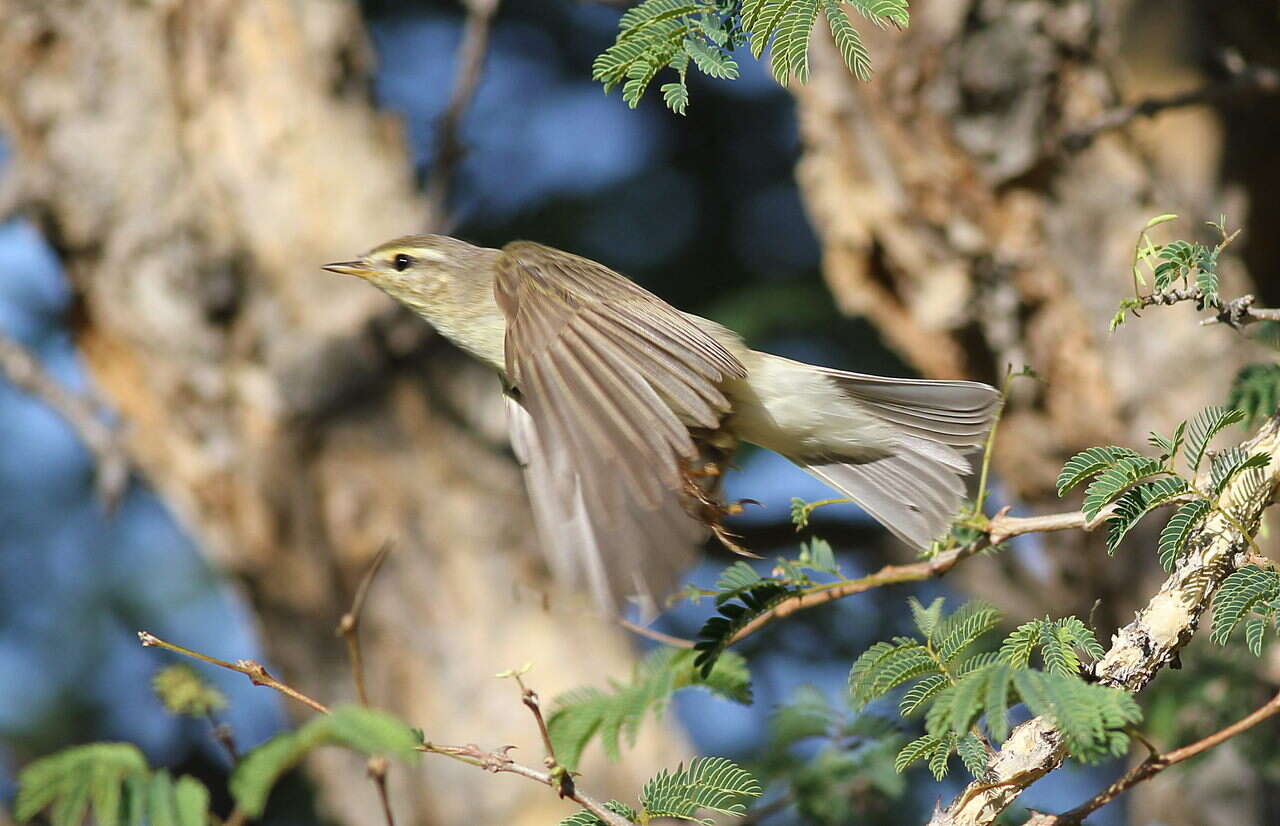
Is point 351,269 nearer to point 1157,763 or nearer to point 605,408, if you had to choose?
point 605,408

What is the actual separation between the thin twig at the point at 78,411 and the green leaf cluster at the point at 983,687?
12.1ft

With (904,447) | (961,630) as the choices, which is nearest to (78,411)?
(904,447)

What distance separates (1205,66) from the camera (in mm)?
4352

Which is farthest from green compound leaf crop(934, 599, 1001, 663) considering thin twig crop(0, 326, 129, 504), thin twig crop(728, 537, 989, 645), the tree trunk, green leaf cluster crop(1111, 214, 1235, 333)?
thin twig crop(0, 326, 129, 504)

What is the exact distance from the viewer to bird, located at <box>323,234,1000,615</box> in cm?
183

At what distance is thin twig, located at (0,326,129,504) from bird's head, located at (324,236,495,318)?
1.87m

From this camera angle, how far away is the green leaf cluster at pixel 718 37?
175 centimetres

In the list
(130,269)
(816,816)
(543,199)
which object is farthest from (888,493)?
(543,199)

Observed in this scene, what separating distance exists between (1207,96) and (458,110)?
2487 mm

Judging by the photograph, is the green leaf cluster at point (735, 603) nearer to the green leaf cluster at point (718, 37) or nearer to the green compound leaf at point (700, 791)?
the green compound leaf at point (700, 791)

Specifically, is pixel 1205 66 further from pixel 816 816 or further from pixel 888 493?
pixel 816 816

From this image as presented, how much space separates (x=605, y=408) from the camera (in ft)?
6.69

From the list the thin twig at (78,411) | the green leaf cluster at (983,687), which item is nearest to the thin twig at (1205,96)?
the green leaf cluster at (983,687)

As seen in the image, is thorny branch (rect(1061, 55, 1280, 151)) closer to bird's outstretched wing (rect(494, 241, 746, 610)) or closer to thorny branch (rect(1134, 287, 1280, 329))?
bird's outstretched wing (rect(494, 241, 746, 610))
